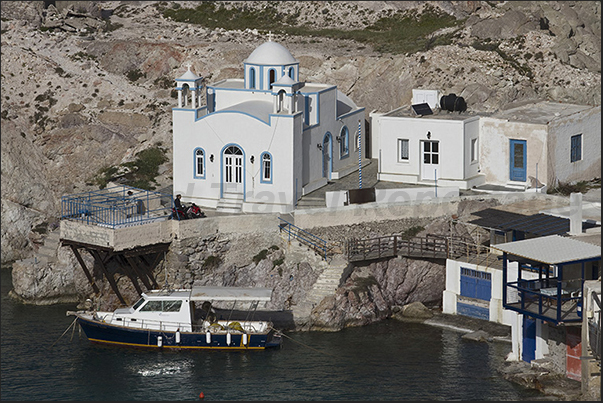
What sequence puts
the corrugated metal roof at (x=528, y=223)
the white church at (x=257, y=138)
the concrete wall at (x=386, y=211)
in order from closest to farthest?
the corrugated metal roof at (x=528, y=223)
the concrete wall at (x=386, y=211)
the white church at (x=257, y=138)

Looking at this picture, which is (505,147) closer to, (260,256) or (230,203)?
(230,203)

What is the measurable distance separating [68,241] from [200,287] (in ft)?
23.1

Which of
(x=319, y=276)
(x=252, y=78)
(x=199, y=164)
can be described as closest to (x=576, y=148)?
(x=319, y=276)

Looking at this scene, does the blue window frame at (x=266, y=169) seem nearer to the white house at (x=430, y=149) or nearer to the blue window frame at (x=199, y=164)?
the blue window frame at (x=199, y=164)

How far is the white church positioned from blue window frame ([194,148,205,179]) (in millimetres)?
51

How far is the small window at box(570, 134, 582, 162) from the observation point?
66.9 m

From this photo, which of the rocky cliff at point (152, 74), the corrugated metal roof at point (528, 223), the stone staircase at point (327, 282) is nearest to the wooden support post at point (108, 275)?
the stone staircase at point (327, 282)

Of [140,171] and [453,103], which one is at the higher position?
[453,103]

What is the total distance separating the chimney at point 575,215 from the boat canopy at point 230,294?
13.3 metres

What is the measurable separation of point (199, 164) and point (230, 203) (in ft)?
9.37

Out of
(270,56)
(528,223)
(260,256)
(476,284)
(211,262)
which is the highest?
(270,56)

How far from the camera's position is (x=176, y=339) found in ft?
177

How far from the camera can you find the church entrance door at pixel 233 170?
62781 millimetres

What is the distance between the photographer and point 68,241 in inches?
2283
